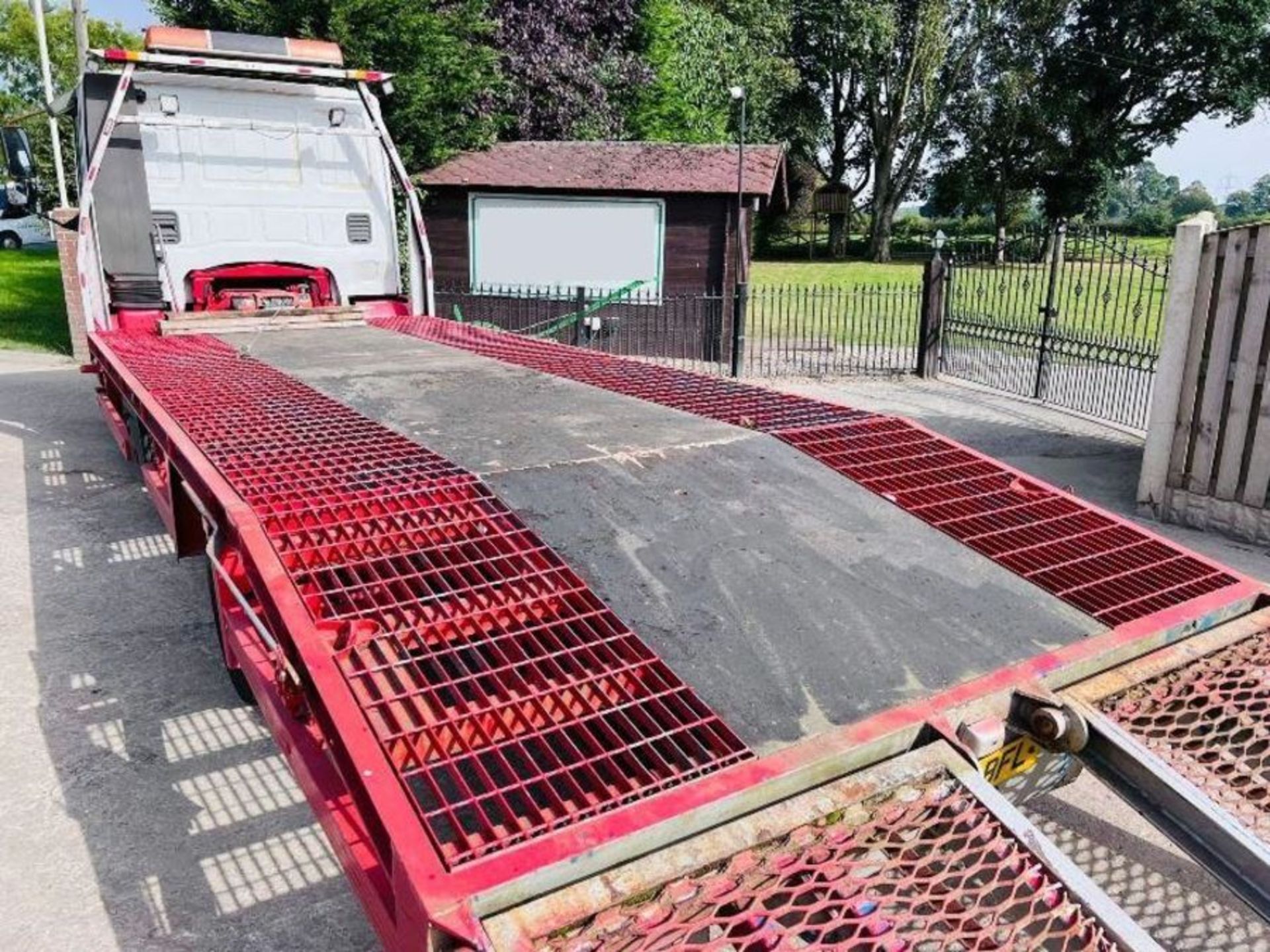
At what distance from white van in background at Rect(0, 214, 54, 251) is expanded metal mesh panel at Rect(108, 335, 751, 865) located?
36.5 metres

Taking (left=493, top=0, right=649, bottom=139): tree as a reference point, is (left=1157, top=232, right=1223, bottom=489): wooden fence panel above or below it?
below

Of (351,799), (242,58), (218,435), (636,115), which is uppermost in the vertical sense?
(636,115)

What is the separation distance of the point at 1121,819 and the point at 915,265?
34.7 metres

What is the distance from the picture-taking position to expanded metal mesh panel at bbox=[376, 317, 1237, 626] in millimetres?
2812

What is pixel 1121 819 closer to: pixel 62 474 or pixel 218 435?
pixel 218 435

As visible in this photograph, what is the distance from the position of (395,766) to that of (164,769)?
2239 mm

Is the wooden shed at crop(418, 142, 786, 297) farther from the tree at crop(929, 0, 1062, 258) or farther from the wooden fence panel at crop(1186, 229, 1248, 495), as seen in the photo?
the tree at crop(929, 0, 1062, 258)

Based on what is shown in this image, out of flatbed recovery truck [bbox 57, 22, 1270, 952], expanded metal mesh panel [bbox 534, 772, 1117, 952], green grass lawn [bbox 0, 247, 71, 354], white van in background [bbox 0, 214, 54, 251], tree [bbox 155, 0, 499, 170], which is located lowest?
green grass lawn [bbox 0, 247, 71, 354]

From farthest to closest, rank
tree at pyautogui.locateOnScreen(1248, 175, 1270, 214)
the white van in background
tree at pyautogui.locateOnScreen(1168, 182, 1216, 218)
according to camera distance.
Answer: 1. tree at pyautogui.locateOnScreen(1248, 175, 1270, 214)
2. tree at pyautogui.locateOnScreen(1168, 182, 1216, 218)
3. the white van in background

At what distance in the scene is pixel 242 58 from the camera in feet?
23.0

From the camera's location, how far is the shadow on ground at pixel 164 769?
113 inches

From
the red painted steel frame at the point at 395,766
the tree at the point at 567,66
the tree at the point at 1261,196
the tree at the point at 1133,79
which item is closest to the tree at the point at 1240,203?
the tree at the point at 1261,196

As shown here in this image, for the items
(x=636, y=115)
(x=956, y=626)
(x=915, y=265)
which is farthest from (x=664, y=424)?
(x=915, y=265)

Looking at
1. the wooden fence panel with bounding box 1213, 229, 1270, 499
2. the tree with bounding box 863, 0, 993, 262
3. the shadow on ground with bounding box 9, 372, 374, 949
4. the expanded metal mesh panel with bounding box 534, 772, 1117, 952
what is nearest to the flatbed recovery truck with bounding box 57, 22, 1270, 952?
the expanded metal mesh panel with bounding box 534, 772, 1117, 952
